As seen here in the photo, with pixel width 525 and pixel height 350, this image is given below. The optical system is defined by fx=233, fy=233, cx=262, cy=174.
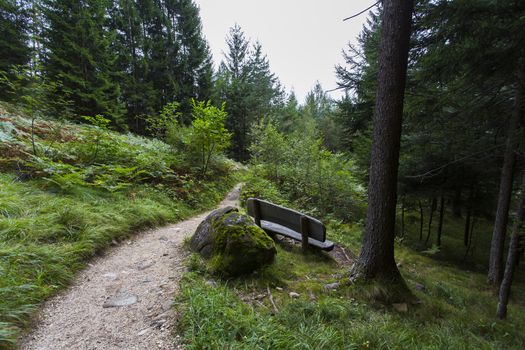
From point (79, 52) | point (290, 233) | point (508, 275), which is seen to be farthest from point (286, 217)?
point (79, 52)

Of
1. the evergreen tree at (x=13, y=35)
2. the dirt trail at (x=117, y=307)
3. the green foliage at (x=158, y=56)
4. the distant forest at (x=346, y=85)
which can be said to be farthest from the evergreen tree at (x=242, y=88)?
the dirt trail at (x=117, y=307)

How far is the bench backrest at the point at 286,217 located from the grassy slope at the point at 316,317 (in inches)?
24.8

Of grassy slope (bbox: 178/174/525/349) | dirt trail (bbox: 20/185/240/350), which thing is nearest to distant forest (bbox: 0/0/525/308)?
grassy slope (bbox: 178/174/525/349)

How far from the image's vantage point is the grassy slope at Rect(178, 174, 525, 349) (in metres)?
2.19

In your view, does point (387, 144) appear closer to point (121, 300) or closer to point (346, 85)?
point (121, 300)

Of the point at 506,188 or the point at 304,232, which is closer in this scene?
the point at 304,232

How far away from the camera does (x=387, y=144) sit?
12.1ft

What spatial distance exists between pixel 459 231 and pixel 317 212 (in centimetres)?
1011

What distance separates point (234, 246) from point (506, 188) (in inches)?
296

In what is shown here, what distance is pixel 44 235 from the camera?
3688 millimetres

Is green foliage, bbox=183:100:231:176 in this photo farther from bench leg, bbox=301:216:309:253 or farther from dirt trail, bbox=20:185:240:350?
bench leg, bbox=301:216:309:253

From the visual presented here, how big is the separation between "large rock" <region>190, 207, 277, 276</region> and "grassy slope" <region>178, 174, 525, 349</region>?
6.9 inches

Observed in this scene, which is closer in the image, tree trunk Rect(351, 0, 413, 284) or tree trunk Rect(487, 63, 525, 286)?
tree trunk Rect(351, 0, 413, 284)

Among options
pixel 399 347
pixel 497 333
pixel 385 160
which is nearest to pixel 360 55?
pixel 385 160
